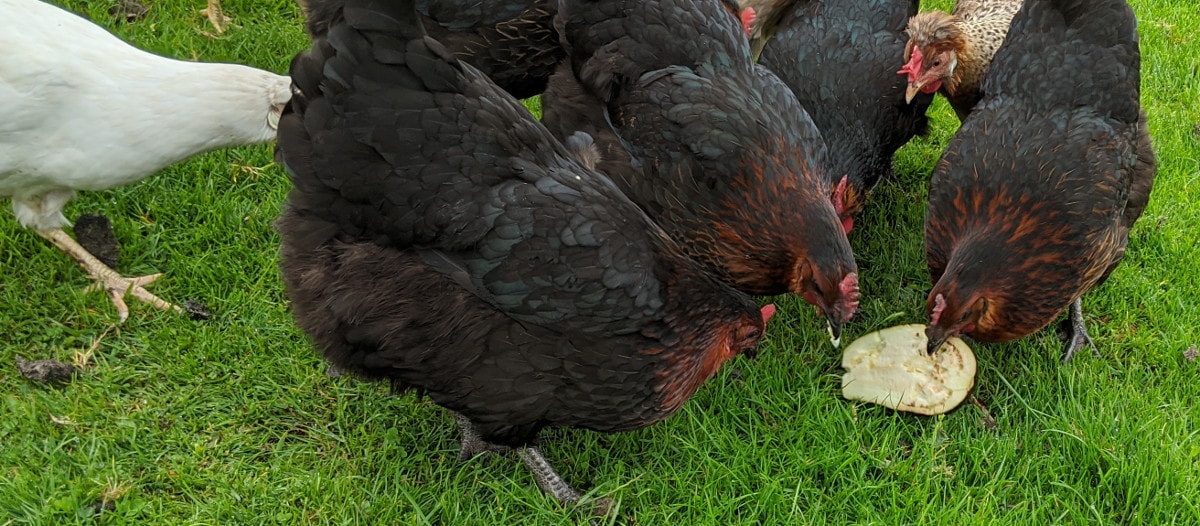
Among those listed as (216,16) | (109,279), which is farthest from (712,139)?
(216,16)

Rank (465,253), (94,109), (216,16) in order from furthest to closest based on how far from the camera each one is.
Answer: (216,16) → (94,109) → (465,253)

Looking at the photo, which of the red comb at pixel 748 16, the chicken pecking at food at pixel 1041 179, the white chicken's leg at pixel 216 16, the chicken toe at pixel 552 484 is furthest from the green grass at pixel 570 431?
the white chicken's leg at pixel 216 16

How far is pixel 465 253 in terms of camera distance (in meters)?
2.42

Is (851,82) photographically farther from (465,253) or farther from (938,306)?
(465,253)

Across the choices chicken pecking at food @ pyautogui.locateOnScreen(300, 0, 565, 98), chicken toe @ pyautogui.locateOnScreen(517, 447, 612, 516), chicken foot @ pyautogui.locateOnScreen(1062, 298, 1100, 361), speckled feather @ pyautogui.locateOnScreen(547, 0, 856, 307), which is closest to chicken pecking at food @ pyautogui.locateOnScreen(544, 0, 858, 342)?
speckled feather @ pyautogui.locateOnScreen(547, 0, 856, 307)

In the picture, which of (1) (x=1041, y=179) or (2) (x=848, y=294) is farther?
(1) (x=1041, y=179)

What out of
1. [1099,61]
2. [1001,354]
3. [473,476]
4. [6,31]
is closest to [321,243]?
[473,476]

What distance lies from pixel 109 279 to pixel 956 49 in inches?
135

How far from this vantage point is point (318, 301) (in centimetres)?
254

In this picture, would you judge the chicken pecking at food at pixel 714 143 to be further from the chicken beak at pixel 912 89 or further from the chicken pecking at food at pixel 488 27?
the chicken beak at pixel 912 89

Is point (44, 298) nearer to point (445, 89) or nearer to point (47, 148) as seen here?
point (47, 148)

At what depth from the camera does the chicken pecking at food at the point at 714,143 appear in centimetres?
282

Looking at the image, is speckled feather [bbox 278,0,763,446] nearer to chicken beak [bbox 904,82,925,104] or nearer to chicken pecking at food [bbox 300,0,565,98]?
chicken pecking at food [bbox 300,0,565,98]

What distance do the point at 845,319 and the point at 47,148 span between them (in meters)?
2.71
